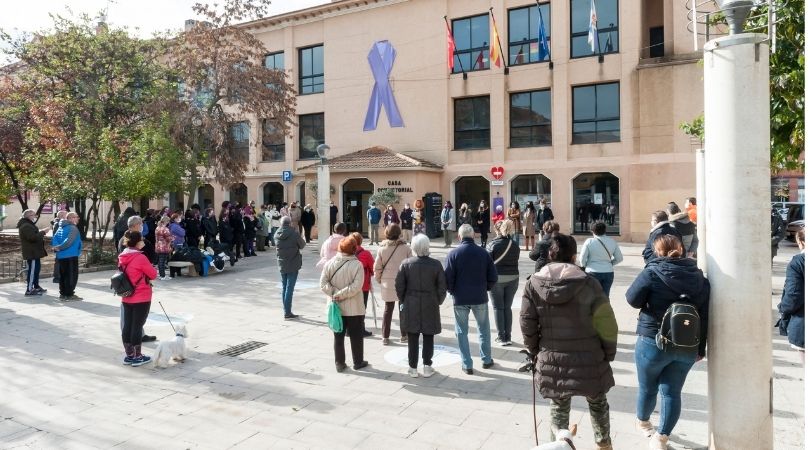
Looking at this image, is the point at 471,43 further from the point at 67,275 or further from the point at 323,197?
the point at 67,275

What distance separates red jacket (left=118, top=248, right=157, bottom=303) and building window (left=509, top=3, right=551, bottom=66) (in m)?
19.2

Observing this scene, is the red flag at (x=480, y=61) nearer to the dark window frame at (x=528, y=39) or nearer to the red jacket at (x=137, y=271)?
the dark window frame at (x=528, y=39)

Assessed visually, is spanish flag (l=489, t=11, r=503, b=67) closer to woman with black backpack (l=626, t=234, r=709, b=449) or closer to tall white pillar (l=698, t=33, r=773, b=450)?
tall white pillar (l=698, t=33, r=773, b=450)

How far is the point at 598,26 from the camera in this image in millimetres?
21781

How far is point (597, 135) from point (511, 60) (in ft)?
15.6

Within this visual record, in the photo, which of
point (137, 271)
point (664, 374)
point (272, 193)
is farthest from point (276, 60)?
point (664, 374)

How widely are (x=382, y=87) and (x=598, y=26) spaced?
367 inches

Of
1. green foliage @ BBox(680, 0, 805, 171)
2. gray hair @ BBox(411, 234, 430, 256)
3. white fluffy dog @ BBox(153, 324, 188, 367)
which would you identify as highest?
green foliage @ BBox(680, 0, 805, 171)

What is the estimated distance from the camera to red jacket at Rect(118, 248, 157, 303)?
6664 mm

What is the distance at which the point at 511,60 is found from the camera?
23.4 meters

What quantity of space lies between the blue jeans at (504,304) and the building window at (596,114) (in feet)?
52.8

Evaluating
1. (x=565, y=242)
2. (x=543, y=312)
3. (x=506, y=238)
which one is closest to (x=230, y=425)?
(x=543, y=312)

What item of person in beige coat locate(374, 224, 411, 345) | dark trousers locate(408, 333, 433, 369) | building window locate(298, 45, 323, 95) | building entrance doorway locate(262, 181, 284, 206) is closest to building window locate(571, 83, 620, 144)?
building window locate(298, 45, 323, 95)

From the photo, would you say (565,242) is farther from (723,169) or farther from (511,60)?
(511,60)
